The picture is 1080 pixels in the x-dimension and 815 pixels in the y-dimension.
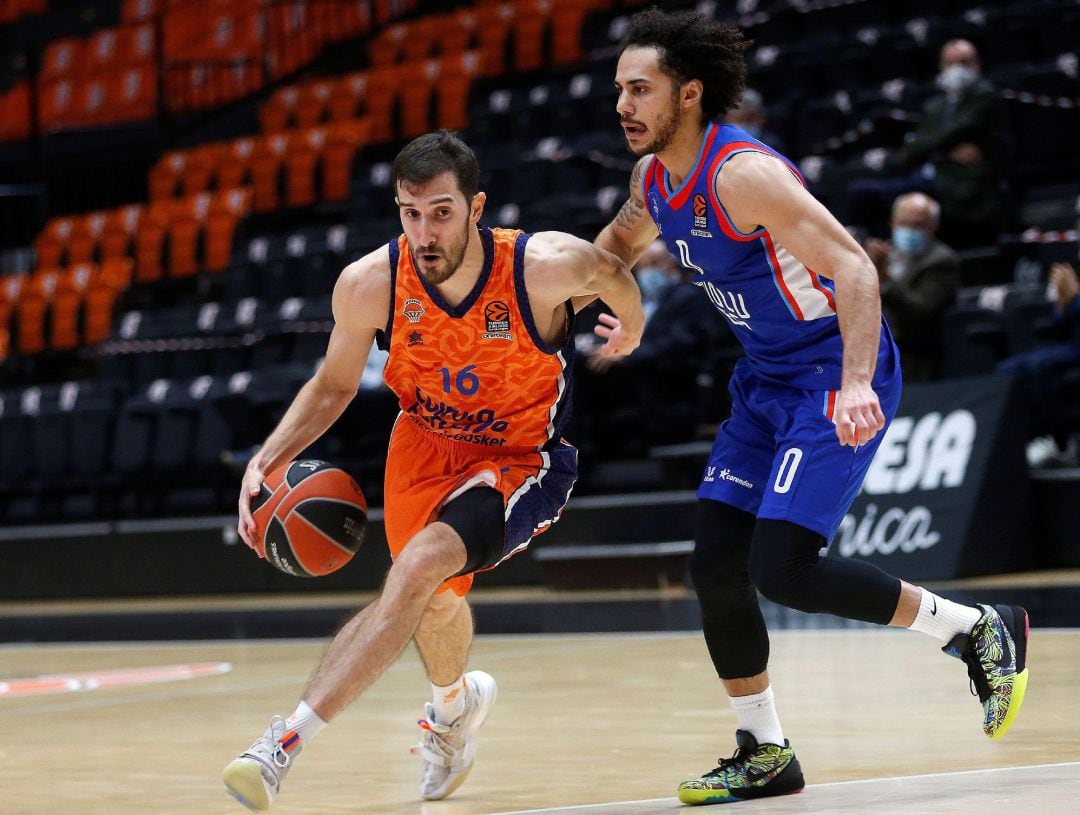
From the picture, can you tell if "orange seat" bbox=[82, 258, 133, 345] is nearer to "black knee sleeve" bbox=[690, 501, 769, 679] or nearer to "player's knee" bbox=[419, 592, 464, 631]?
"player's knee" bbox=[419, 592, 464, 631]

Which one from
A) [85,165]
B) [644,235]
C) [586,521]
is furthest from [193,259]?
[644,235]

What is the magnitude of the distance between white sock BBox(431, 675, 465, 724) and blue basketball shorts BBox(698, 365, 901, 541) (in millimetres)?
813

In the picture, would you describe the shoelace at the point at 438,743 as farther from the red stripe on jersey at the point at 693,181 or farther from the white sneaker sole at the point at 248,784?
the red stripe on jersey at the point at 693,181

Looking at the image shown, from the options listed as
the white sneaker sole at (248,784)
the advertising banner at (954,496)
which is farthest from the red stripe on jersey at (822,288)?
the advertising banner at (954,496)

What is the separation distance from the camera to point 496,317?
434 centimetres

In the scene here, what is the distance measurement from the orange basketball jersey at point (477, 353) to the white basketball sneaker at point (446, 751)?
70 centimetres

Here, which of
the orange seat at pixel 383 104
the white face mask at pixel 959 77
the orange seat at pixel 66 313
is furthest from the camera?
the orange seat at pixel 66 313

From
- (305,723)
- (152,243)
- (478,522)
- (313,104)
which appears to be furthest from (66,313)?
(305,723)

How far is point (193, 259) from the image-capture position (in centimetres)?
1655

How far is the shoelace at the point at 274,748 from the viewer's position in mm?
3672

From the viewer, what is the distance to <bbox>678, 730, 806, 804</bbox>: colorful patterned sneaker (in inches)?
159

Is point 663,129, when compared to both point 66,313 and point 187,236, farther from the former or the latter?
point 66,313

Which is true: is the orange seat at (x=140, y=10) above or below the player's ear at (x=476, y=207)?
below

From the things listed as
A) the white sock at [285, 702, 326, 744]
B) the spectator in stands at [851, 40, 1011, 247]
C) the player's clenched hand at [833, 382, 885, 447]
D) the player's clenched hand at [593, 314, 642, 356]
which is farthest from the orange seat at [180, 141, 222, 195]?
the player's clenched hand at [833, 382, 885, 447]
